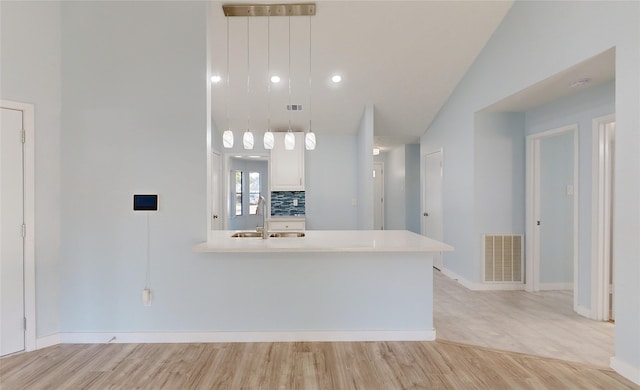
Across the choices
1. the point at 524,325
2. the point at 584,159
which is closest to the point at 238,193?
the point at 524,325

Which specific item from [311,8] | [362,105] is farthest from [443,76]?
[311,8]

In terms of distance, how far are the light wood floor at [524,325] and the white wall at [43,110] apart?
3340mm

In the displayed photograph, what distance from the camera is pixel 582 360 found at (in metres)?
2.46

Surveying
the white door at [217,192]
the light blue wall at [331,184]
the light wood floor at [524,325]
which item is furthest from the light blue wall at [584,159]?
the white door at [217,192]

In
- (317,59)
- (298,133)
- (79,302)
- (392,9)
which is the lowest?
(79,302)

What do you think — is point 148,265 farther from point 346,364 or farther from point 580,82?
point 580,82

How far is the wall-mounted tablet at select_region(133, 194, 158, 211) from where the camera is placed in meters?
2.72

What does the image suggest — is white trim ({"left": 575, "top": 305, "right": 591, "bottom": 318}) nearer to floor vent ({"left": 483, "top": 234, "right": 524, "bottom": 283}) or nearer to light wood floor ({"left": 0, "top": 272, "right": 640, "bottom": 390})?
light wood floor ({"left": 0, "top": 272, "right": 640, "bottom": 390})

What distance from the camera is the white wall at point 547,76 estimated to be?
2.18 metres

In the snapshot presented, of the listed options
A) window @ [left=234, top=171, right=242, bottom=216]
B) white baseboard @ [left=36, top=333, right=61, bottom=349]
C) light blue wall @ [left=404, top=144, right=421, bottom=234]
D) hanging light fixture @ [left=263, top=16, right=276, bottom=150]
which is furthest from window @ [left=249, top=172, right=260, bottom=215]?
white baseboard @ [left=36, top=333, right=61, bottom=349]

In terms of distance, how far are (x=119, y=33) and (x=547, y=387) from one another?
13.7 ft

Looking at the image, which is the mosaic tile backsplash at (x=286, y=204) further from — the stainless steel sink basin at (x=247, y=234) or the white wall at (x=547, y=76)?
the white wall at (x=547, y=76)

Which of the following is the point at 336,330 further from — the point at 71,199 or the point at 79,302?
the point at 71,199

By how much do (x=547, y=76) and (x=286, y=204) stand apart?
13.1ft
